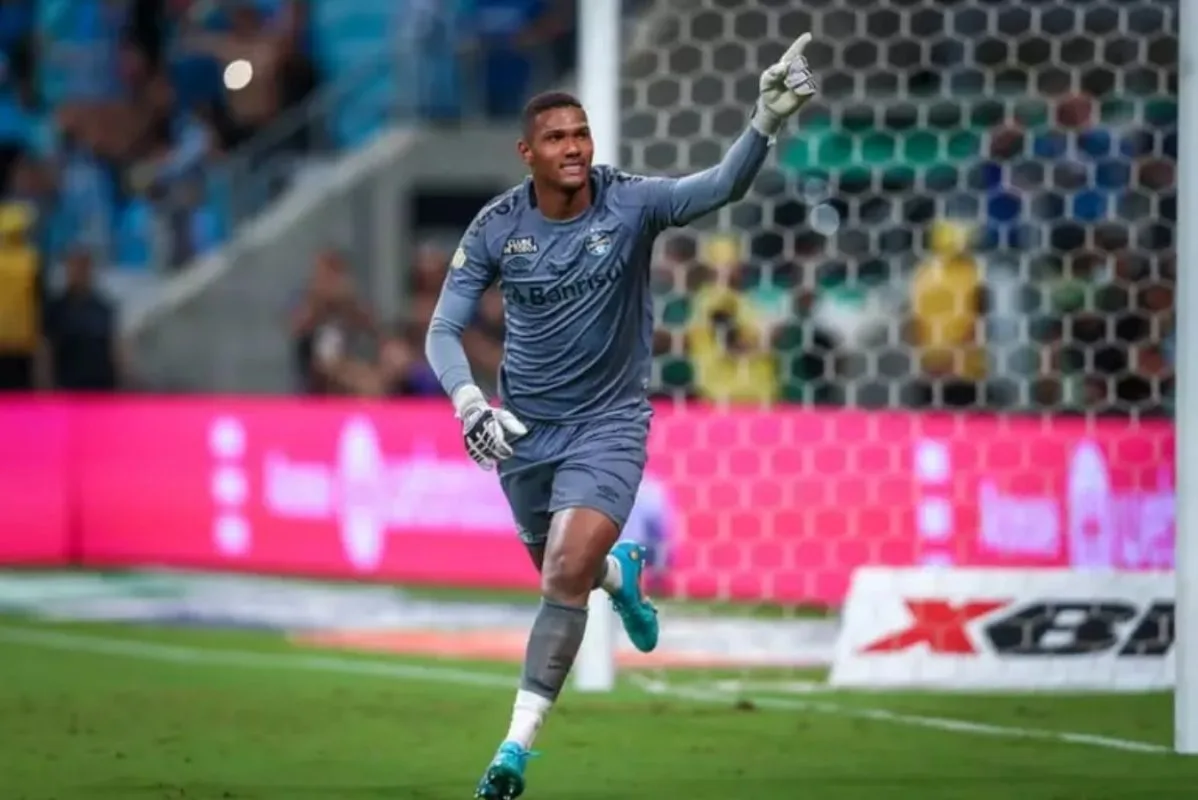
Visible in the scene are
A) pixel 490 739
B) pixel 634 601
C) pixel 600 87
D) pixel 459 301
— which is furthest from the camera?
pixel 600 87

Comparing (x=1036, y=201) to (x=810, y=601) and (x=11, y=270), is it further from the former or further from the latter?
(x=11, y=270)

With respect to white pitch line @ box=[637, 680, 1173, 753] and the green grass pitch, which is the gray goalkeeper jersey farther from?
white pitch line @ box=[637, 680, 1173, 753]

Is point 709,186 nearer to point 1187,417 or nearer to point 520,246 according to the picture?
point 520,246

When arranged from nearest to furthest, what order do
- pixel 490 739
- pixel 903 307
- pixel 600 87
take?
pixel 490 739
pixel 600 87
pixel 903 307

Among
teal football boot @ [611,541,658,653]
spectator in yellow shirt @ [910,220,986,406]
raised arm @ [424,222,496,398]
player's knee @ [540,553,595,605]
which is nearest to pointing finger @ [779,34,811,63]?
raised arm @ [424,222,496,398]

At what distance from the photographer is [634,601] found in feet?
32.2

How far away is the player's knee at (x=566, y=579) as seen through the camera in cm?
859

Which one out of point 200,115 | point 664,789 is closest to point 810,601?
point 664,789

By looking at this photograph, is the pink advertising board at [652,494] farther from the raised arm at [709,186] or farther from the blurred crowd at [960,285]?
the raised arm at [709,186]

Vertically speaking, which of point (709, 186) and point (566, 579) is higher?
point (709, 186)

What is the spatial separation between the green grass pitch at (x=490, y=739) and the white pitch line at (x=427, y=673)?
0.02 m

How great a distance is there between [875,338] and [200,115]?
31.2 feet

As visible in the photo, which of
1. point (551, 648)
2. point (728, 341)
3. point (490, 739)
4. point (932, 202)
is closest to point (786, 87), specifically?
point (551, 648)

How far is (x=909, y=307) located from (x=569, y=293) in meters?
6.23
